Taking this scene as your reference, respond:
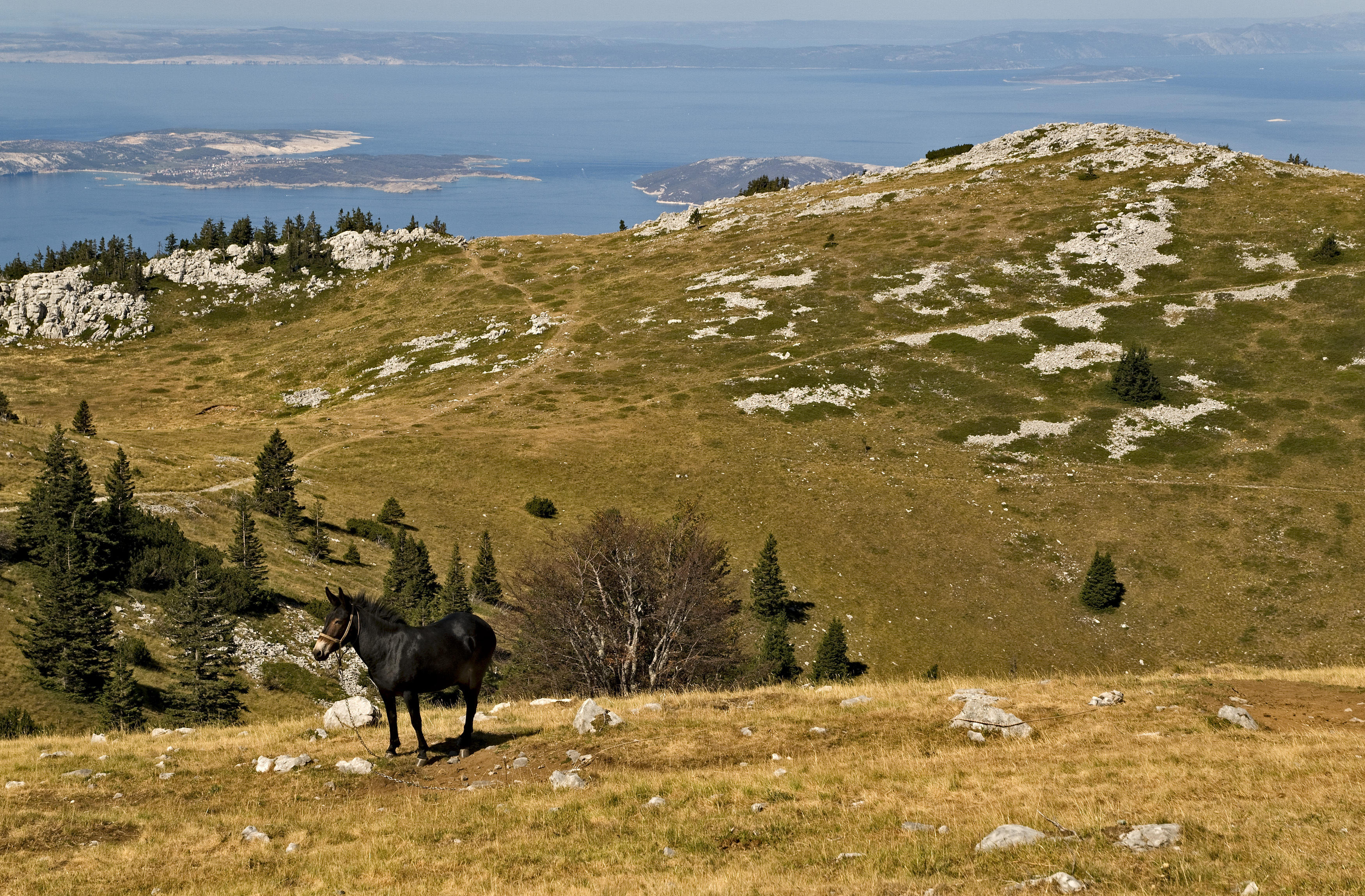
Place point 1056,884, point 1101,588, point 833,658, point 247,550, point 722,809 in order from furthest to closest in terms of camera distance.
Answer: point 1101,588
point 833,658
point 247,550
point 722,809
point 1056,884

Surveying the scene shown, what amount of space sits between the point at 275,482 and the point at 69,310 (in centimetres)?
10556

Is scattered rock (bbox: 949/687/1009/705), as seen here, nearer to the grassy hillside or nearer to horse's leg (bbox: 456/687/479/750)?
horse's leg (bbox: 456/687/479/750)

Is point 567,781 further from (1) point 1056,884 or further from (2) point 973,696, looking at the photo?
(2) point 973,696

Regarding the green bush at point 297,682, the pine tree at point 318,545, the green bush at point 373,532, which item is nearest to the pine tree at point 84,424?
the green bush at point 373,532

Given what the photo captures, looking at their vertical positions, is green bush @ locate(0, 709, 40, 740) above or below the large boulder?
below

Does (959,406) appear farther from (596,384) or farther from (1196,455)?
(596,384)

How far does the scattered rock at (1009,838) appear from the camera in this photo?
1233 centimetres

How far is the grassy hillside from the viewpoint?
59750mm

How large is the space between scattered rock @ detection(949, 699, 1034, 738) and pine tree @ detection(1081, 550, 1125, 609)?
44.9 metres

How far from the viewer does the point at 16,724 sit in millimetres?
27875

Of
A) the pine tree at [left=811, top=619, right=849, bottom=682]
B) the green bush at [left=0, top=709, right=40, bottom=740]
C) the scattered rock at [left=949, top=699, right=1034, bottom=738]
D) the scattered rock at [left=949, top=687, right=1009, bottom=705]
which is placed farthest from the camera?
the pine tree at [left=811, top=619, right=849, bottom=682]

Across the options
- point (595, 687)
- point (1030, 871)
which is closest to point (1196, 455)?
point (595, 687)

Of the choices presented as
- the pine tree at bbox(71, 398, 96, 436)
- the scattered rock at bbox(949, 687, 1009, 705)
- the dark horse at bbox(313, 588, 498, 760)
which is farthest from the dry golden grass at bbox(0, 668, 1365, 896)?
the pine tree at bbox(71, 398, 96, 436)

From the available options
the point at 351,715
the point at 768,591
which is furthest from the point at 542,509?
the point at 351,715
